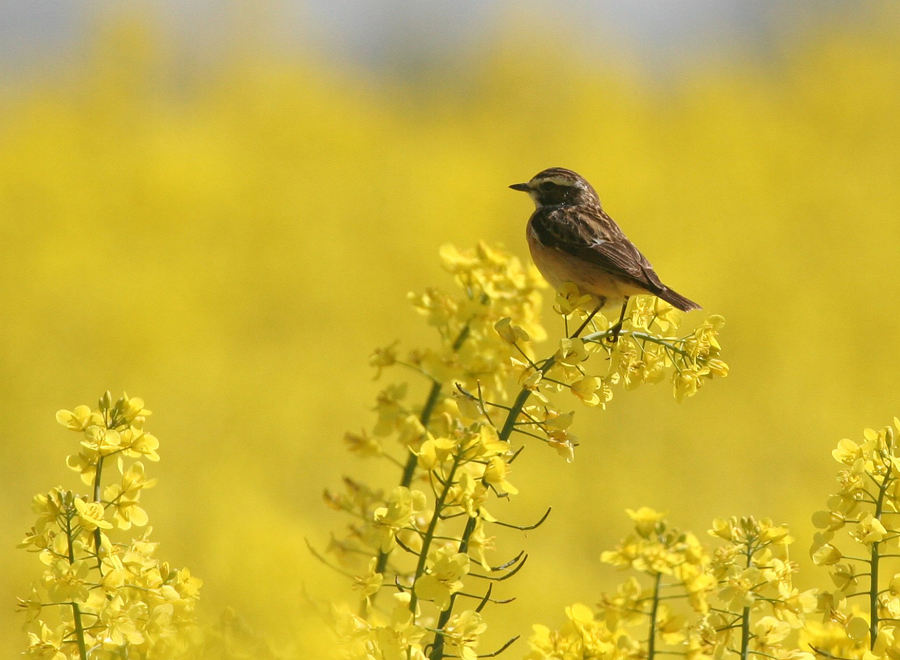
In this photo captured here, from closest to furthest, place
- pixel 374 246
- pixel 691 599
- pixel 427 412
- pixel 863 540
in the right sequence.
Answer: pixel 691 599, pixel 863 540, pixel 427 412, pixel 374 246

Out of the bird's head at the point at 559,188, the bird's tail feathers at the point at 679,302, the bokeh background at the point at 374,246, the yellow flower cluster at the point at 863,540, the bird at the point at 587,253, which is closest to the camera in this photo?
the yellow flower cluster at the point at 863,540

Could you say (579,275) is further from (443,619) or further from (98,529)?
(98,529)

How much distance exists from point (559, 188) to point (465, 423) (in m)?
1.82

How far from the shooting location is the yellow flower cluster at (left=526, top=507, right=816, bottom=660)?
1.30 meters

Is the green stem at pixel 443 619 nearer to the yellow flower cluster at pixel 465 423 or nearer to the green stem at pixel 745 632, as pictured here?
the yellow flower cluster at pixel 465 423

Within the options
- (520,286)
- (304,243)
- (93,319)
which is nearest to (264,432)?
(93,319)

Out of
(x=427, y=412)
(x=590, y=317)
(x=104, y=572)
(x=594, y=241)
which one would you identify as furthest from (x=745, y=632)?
(x=594, y=241)

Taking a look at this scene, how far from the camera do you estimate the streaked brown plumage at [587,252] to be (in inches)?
98.7

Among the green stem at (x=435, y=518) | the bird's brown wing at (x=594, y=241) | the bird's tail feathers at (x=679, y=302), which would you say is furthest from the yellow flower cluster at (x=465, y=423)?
the bird's brown wing at (x=594, y=241)

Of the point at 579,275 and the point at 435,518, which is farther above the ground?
the point at 579,275

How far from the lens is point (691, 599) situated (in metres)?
1.30

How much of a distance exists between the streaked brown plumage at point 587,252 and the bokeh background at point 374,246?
109 centimetres

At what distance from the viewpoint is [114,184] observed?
9266 millimetres

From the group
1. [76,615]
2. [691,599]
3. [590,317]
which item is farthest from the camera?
[590,317]
